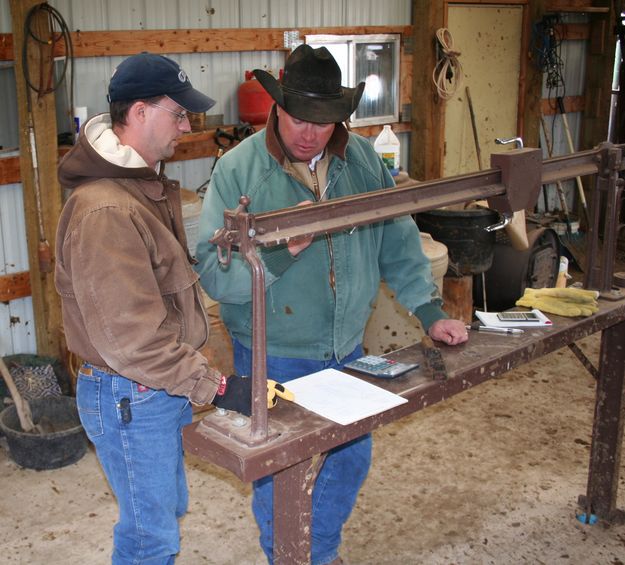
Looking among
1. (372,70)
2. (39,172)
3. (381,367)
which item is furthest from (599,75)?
(381,367)

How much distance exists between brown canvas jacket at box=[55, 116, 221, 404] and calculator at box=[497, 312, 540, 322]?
114cm

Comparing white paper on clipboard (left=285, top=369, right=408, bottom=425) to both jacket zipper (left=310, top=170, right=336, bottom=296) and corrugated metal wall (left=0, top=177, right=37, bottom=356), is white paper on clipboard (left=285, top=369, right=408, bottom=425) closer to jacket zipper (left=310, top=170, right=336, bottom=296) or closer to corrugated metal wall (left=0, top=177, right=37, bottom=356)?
jacket zipper (left=310, top=170, right=336, bottom=296)

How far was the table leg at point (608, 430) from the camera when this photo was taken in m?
3.31

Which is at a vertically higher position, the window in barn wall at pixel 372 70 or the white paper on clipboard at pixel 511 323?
the window in barn wall at pixel 372 70

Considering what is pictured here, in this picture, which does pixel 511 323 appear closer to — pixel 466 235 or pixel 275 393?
pixel 275 393

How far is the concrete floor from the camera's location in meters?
3.34

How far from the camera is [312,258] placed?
8.86ft

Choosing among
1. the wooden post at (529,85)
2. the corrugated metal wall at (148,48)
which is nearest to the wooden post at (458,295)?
the corrugated metal wall at (148,48)

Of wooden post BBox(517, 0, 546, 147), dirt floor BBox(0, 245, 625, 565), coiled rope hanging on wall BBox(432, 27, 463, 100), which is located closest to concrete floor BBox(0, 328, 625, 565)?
dirt floor BBox(0, 245, 625, 565)

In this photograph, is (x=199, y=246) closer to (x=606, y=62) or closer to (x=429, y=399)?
(x=429, y=399)

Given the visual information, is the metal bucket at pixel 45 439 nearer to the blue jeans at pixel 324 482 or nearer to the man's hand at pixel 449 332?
the blue jeans at pixel 324 482

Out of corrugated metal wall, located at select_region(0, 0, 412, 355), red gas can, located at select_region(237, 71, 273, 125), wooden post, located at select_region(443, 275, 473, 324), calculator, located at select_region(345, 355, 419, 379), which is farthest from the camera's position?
wooden post, located at select_region(443, 275, 473, 324)

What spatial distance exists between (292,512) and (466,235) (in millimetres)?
3479

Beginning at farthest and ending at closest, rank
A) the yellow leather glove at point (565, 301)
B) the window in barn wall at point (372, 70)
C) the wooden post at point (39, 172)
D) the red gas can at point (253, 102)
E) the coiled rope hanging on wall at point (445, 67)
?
the coiled rope hanging on wall at point (445, 67)
the window in barn wall at point (372, 70)
the red gas can at point (253, 102)
the wooden post at point (39, 172)
the yellow leather glove at point (565, 301)
